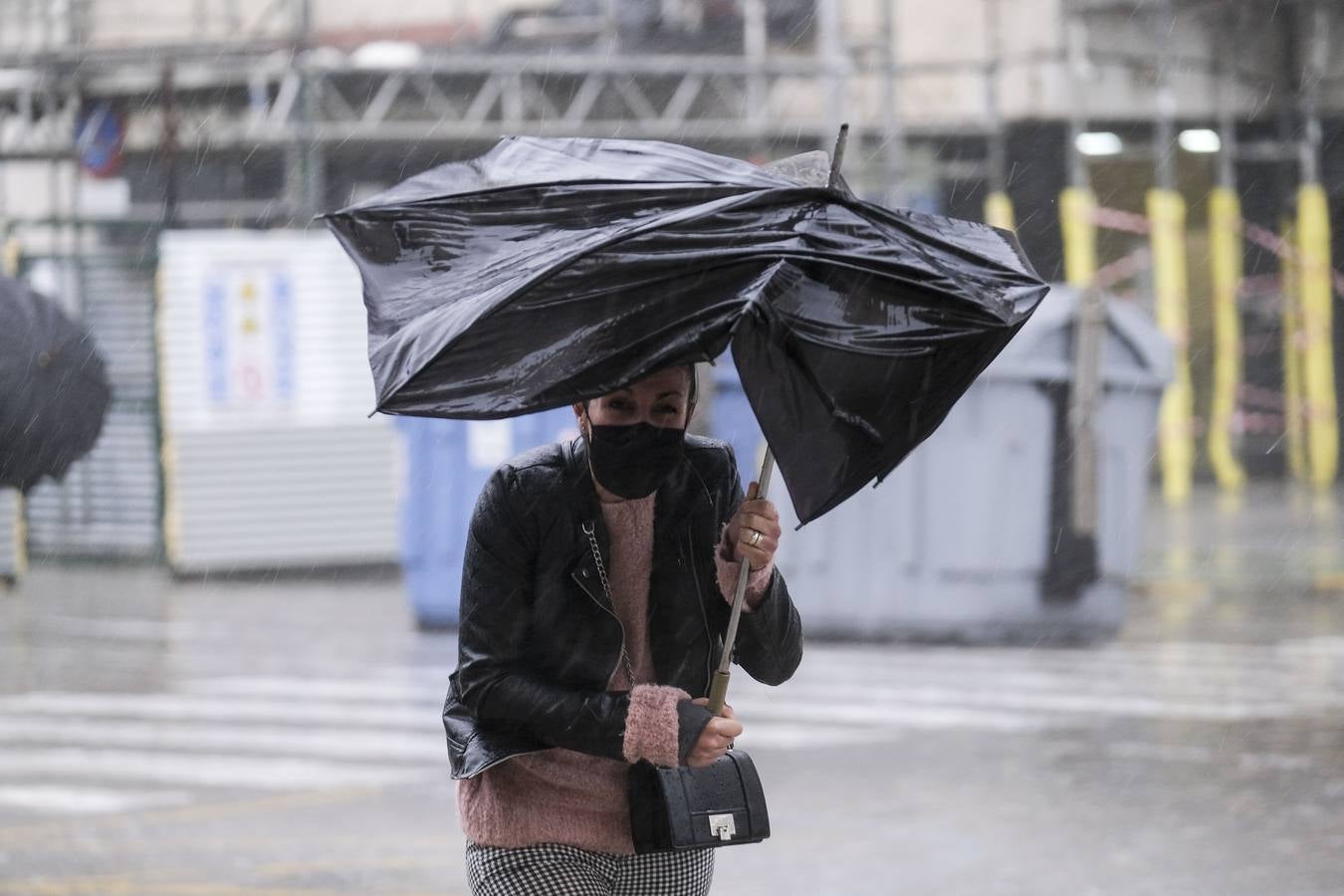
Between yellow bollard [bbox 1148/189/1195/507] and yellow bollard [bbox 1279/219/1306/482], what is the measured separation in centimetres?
113

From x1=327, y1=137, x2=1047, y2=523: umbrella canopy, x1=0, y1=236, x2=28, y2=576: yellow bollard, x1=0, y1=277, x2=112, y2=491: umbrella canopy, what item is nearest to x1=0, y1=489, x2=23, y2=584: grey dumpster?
x1=0, y1=236, x2=28, y2=576: yellow bollard

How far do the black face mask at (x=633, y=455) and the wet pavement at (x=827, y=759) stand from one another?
11.9ft

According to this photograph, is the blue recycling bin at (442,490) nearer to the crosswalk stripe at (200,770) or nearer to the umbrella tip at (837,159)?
the crosswalk stripe at (200,770)

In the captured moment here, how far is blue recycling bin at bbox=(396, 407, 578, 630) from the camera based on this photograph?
44.0 feet

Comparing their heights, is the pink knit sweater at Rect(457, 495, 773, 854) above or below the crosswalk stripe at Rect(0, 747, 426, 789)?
above

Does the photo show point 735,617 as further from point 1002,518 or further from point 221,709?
point 1002,518

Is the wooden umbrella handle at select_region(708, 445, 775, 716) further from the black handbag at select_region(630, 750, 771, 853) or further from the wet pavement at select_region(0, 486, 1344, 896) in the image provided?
the wet pavement at select_region(0, 486, 1344, 896)

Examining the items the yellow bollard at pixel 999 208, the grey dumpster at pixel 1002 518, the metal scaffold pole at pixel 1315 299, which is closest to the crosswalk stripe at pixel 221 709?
the grey dumpster at pixel 1002 518

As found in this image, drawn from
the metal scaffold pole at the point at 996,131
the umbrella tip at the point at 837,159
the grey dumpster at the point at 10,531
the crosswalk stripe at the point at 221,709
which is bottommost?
the crosswalk stripe at the point at 221,709

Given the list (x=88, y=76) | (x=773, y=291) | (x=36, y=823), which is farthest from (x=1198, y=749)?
(x=88, y=76)

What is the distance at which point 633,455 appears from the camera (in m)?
3.19

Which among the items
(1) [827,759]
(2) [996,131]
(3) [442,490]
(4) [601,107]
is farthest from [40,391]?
(2) [996,131]

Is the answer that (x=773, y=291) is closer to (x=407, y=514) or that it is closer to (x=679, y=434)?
(x=679, y=434)

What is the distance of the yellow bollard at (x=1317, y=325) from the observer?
76.6 feet
